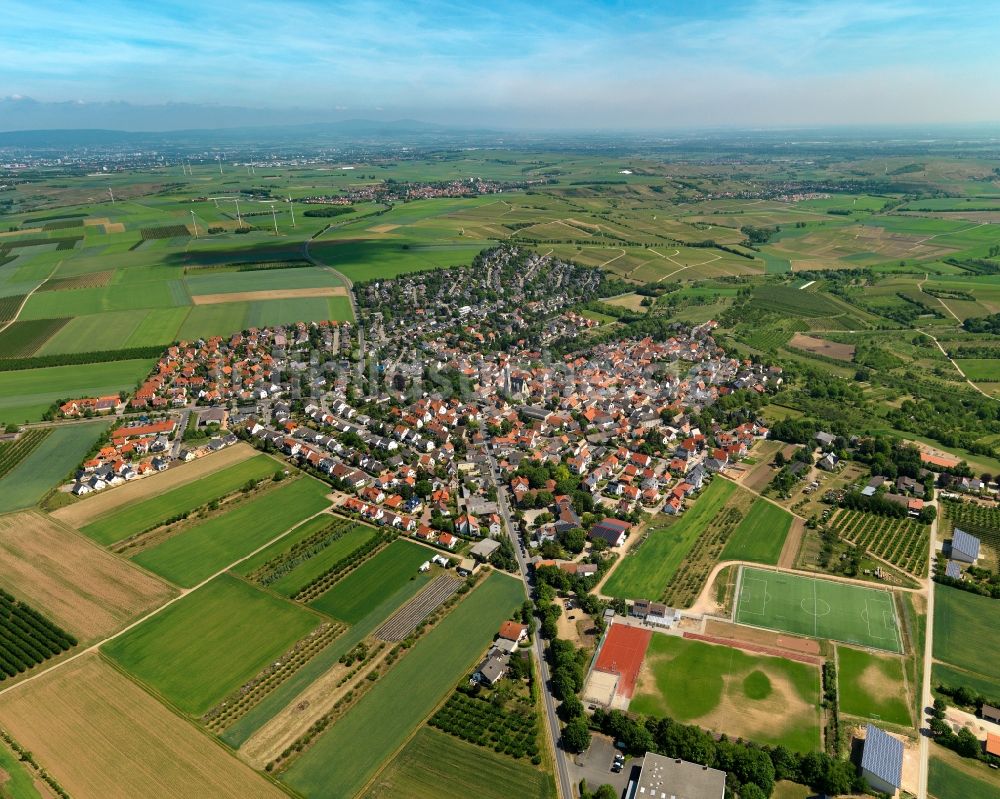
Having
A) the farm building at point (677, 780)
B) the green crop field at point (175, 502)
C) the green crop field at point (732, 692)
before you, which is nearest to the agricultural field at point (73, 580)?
the green crop field at point (175, 502)

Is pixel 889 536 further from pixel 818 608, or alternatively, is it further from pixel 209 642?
pixel 209 642

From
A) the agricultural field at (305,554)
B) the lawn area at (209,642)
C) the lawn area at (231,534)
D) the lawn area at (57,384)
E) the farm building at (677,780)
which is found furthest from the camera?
the lawn area at (57,384)

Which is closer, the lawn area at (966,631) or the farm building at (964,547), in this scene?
the lawn area at (966,631)

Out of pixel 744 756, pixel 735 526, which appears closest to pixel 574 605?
pixel 744 756

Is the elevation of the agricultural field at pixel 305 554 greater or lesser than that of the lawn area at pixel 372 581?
greater

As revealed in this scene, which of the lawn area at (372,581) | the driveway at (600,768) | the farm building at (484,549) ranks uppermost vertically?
the farm building at (484,549)

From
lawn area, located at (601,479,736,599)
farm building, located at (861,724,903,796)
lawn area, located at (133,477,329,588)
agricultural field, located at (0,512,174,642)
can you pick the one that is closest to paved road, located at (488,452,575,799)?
lawn area, located at (601,479,736,599)

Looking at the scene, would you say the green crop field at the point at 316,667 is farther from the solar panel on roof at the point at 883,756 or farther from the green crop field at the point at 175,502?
the solar panel on roof at the point at 883,756

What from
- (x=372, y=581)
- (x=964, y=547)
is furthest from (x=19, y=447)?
(x=964, y=547)
